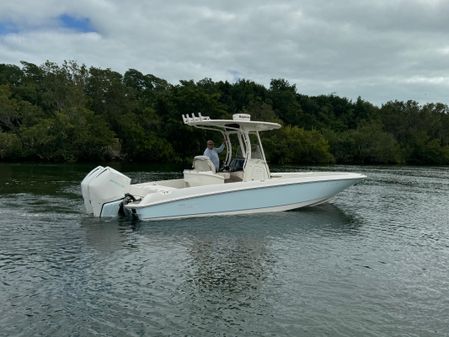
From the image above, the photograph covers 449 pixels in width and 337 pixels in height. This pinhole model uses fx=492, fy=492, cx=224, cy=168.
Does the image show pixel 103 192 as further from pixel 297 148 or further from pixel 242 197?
pixel 297 148

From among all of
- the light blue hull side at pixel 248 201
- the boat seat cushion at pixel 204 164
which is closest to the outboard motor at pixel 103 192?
the light blue hull side at pixel 248 201

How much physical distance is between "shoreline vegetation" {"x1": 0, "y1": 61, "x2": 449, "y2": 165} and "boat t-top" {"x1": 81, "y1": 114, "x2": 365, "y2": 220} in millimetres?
38031

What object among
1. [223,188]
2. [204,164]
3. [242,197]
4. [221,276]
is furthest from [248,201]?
[221,276]

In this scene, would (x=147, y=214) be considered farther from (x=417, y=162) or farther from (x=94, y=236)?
(x=417, y=162)

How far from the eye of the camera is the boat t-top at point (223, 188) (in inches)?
603

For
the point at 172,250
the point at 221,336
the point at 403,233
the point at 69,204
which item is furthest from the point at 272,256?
the point at 69,204

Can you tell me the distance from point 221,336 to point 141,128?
5655cm

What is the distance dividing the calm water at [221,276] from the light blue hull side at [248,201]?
1.33 feet

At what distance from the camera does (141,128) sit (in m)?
62.2

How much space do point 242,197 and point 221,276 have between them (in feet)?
21.2

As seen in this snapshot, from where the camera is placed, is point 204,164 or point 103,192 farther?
point 204,164

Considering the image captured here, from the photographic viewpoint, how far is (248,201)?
16469 millimetres

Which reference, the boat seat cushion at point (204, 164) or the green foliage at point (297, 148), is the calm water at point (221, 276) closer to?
the boat seat cushion at point (204, 164)

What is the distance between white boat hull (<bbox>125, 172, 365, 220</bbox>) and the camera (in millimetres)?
15336
